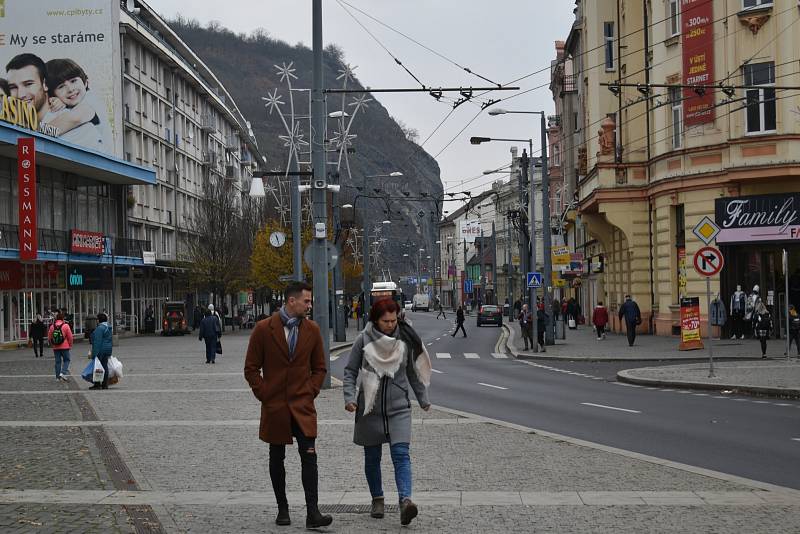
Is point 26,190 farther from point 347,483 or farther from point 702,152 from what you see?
point 347,483

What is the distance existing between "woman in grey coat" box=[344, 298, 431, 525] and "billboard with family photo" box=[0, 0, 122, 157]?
2295 inches

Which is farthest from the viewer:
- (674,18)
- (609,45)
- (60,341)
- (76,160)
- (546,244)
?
(76,160)

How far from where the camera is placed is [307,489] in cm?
829

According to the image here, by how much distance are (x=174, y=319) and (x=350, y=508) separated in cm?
6156

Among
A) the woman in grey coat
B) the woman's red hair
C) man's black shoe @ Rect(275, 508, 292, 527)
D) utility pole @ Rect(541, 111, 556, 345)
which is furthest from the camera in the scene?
utility pole @ Rect(541, 111, 556, 345)

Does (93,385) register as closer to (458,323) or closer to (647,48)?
(647,48)

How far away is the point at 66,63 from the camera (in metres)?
64.9

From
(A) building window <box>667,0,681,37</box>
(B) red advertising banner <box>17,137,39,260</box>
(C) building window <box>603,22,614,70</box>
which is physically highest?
(C) building window <box>603,22,614,70</box>

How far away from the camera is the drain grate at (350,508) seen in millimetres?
8961

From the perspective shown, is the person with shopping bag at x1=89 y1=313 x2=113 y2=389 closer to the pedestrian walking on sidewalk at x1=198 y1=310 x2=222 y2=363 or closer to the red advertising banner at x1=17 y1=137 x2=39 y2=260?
the pedestrian walking on sidewalk at x1=198 y1=310 x2=222 y2=363

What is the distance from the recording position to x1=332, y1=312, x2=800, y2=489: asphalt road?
40.4 ft

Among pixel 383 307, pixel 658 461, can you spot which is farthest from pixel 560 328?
pixel 383 307

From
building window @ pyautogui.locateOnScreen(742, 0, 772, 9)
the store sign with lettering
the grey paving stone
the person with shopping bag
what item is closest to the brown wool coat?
the grey paving stone

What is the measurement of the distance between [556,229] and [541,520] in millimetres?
72819
